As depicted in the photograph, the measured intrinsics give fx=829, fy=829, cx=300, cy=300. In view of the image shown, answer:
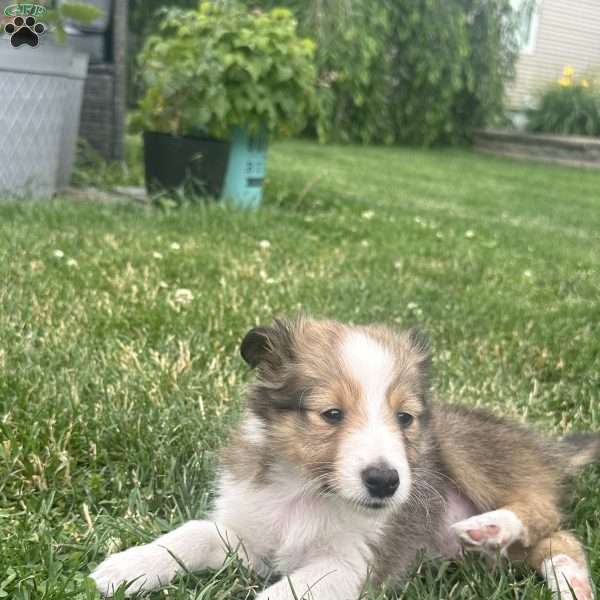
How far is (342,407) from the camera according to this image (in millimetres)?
2277

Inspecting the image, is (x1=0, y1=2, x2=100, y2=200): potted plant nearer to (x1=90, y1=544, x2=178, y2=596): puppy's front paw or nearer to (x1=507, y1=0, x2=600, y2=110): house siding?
(x1=90, y1=544, x2=178, y2=596): puppy's front paw

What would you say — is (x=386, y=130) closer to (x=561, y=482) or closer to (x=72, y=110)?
(x=72, y=110)

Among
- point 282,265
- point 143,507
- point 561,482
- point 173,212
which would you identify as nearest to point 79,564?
point 143,507

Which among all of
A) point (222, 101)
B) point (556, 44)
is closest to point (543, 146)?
point (556, 44)

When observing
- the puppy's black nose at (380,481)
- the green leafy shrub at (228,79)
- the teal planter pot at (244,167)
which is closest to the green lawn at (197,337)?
the puppy's black nose at (380,481)

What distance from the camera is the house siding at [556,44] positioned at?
24.7m

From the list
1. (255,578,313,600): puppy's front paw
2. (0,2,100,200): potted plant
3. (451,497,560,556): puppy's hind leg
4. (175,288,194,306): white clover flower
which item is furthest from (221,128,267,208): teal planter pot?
(255,578,313,600): puppy's front paw

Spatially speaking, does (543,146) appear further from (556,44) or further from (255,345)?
(255,345)

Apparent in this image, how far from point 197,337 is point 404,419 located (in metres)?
1.77

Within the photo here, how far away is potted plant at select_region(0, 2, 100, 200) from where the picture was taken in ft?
20.4

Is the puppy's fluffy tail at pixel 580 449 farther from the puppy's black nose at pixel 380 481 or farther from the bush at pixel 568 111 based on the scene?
the bush at pixel 568 111

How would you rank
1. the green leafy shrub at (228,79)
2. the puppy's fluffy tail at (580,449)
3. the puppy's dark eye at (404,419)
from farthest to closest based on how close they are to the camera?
the green leafy shrub at (228,79) → the puppy's fluffy tail at (580,449) → the puppy's dark eye at (404,419)

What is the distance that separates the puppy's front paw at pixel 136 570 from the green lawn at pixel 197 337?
0.18 ft

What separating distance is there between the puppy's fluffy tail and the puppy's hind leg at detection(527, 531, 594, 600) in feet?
1.43
